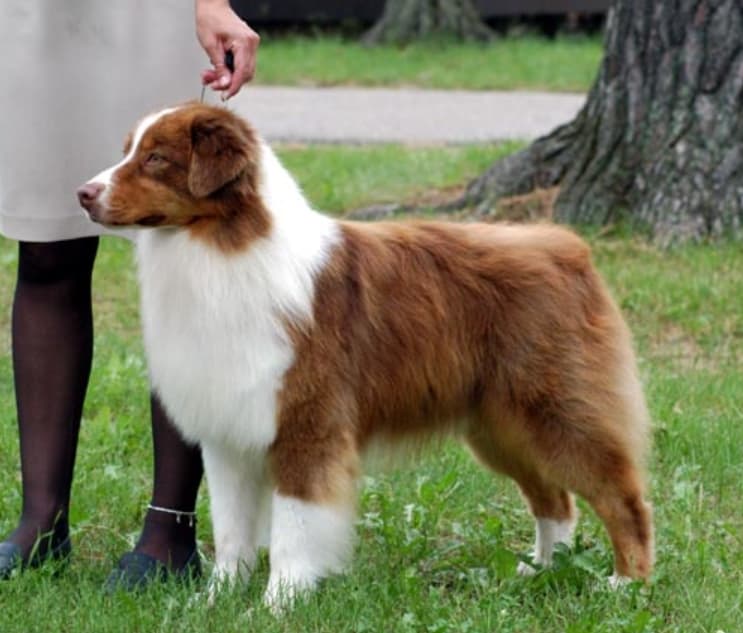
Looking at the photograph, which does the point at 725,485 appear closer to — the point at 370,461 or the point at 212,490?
the point at 370,461

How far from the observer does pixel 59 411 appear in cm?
479

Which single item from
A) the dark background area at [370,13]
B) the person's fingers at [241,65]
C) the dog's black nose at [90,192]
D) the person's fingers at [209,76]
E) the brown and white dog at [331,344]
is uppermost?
the person's fingers at [241,65]

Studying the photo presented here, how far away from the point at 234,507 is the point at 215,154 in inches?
40.8

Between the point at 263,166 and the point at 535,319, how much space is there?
878mm

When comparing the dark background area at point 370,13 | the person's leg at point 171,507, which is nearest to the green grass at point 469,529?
the person's leg at point 171,507

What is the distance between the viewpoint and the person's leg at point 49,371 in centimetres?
470

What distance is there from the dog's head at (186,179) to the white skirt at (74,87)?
0.33 meters

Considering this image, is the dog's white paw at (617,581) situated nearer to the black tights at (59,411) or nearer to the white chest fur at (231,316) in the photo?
the white chest fur at (231,316)

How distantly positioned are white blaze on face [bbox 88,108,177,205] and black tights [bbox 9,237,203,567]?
1.76ft

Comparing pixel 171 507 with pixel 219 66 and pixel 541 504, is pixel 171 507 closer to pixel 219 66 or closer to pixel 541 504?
pixel 541 504

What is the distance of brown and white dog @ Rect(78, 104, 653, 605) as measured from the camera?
418 cm

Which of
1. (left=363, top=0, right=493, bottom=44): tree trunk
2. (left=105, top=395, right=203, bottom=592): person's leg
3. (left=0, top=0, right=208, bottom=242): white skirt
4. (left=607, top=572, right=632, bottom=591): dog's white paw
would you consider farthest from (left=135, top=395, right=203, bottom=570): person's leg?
(left=363, top=0, right=493, bottom=44): tree trunk

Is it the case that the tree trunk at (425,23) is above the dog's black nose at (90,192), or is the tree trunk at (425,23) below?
below

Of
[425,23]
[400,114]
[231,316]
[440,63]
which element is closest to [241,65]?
[231,316]
